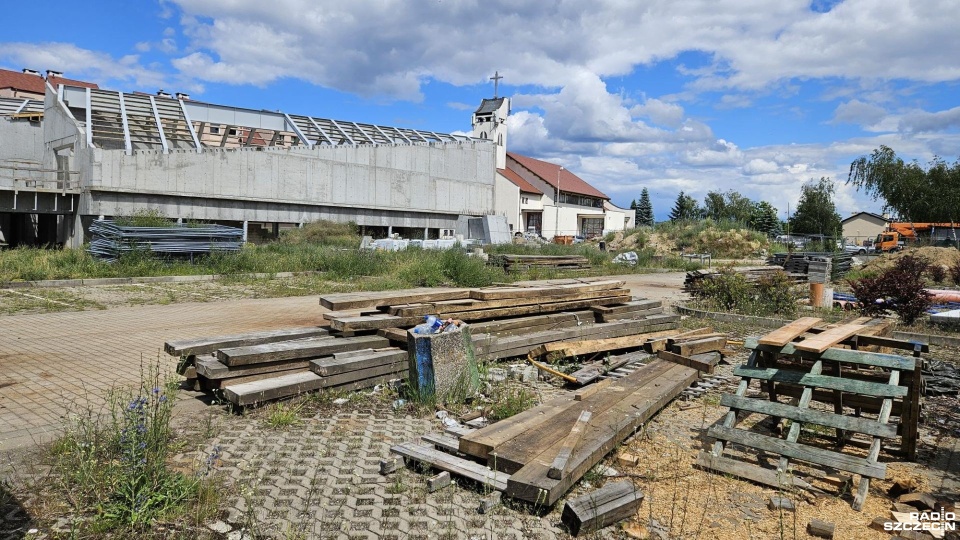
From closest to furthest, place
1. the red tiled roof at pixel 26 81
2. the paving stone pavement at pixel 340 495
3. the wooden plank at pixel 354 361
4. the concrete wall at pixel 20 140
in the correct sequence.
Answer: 1. the paving stone pavement at pixel 340 495
2. the wooden plank at pixel 354 361
3. the concrete wall at pixel 20 140
4. the red tiled roof at pixel 26 81

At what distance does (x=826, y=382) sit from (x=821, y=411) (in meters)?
0.24

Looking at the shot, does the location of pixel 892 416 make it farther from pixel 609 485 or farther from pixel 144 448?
pixel 144 448

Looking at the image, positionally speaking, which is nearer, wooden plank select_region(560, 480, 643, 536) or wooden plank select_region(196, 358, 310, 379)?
wooden plank select_region(560, 480, 643, 536)

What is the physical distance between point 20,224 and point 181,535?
35656mm

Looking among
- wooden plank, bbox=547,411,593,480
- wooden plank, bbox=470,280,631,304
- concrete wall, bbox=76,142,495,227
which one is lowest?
wooden plank, bbox=547,411,593,480

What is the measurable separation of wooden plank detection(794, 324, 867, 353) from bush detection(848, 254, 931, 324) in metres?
6.75

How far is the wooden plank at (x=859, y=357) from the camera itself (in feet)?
16.3

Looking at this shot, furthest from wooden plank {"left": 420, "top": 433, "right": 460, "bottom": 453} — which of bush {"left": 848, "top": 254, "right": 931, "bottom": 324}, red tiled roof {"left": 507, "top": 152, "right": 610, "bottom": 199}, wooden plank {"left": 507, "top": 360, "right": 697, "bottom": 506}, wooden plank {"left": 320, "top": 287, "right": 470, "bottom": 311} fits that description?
red tiled roof {"left": 507, "top": 152, "right": 610, "bottom": 199}

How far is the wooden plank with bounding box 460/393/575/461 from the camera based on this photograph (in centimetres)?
434

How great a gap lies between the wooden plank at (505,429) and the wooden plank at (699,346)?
3.20m

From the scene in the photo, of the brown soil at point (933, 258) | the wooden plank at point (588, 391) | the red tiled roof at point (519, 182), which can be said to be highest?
the red tiled roof at point (519, 182)

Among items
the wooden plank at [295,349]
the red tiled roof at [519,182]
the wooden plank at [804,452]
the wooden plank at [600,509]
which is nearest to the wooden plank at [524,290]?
the wooden plank at [295,349]

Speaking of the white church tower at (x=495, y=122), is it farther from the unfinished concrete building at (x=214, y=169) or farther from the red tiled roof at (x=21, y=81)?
the red tiled roof at (x=21, y=81)

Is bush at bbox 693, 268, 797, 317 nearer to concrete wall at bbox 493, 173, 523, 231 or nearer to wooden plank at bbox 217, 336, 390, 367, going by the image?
wooden plank at bbox 217, 336, 390, 367
